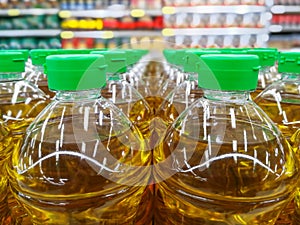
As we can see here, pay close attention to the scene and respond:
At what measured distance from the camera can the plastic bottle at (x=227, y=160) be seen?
70 centimetres

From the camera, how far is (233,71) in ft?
2.19

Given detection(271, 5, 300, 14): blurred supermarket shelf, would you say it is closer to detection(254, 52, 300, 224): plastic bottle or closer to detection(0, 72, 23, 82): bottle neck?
detection(254, 52, 300, 224): plastic bottle

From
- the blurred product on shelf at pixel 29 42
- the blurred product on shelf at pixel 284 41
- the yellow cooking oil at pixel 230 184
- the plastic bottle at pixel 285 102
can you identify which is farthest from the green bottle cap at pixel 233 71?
the blurred product on shelf at pixel 284 41

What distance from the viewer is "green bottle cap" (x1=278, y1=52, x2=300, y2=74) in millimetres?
941

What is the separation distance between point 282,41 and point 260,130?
23.5ft

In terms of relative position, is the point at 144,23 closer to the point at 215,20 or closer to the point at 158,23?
the point at 158,23

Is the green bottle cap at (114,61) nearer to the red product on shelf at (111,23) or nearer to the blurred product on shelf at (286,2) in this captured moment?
the red product on shelf at (111,23)

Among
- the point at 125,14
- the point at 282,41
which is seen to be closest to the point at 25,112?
the point at 125,14

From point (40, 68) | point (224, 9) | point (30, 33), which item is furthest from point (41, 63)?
point (224, 9)

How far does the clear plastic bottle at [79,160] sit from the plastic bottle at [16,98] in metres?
0.20

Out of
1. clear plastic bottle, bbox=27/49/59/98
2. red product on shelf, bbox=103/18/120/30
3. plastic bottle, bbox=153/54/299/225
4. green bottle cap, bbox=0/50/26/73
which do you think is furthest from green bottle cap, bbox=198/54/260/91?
red product on shelf, bbox=103/18/120/30

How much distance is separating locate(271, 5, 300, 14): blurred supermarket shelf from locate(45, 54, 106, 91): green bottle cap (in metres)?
7.10

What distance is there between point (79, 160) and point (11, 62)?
374 mm

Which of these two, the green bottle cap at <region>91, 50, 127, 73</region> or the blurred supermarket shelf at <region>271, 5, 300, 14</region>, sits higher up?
the green bottle cap at <region>91, 50, 127, 73</region>
